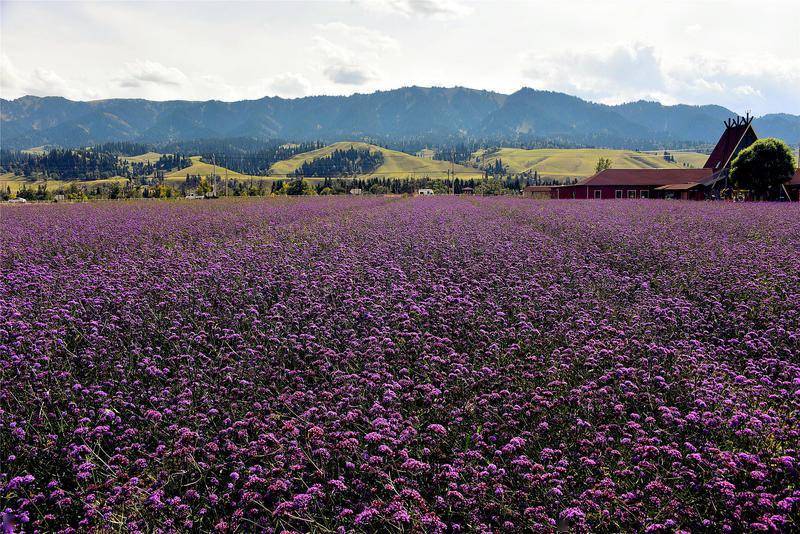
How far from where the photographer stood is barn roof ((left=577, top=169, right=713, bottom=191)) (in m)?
59.0

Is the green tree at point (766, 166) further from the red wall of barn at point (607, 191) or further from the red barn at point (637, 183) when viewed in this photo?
the red barn at point (637, 183)

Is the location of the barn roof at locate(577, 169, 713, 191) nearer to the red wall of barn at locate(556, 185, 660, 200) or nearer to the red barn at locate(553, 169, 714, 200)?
the red barn at locate(553, 169, 714, 200)

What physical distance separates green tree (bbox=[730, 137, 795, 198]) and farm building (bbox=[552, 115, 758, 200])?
17.3 feet

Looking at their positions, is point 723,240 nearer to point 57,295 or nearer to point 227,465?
point 227,465

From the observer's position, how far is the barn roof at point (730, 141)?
2203 inches

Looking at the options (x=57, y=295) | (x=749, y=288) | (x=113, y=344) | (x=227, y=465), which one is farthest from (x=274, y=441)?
(x=749, y=288)

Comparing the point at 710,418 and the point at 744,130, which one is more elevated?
the point at 744,130

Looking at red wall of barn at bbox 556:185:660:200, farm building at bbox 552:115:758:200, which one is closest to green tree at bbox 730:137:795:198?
farm building at bbox 552:115:758:200

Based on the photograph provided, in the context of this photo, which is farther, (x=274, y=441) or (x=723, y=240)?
(x=723, y=240)

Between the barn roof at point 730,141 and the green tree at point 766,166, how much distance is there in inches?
386

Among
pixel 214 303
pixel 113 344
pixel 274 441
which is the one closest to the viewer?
pixel 274 441

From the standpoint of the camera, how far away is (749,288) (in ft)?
23.1

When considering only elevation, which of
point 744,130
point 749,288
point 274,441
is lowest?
point 274,441

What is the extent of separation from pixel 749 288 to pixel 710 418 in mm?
4626
